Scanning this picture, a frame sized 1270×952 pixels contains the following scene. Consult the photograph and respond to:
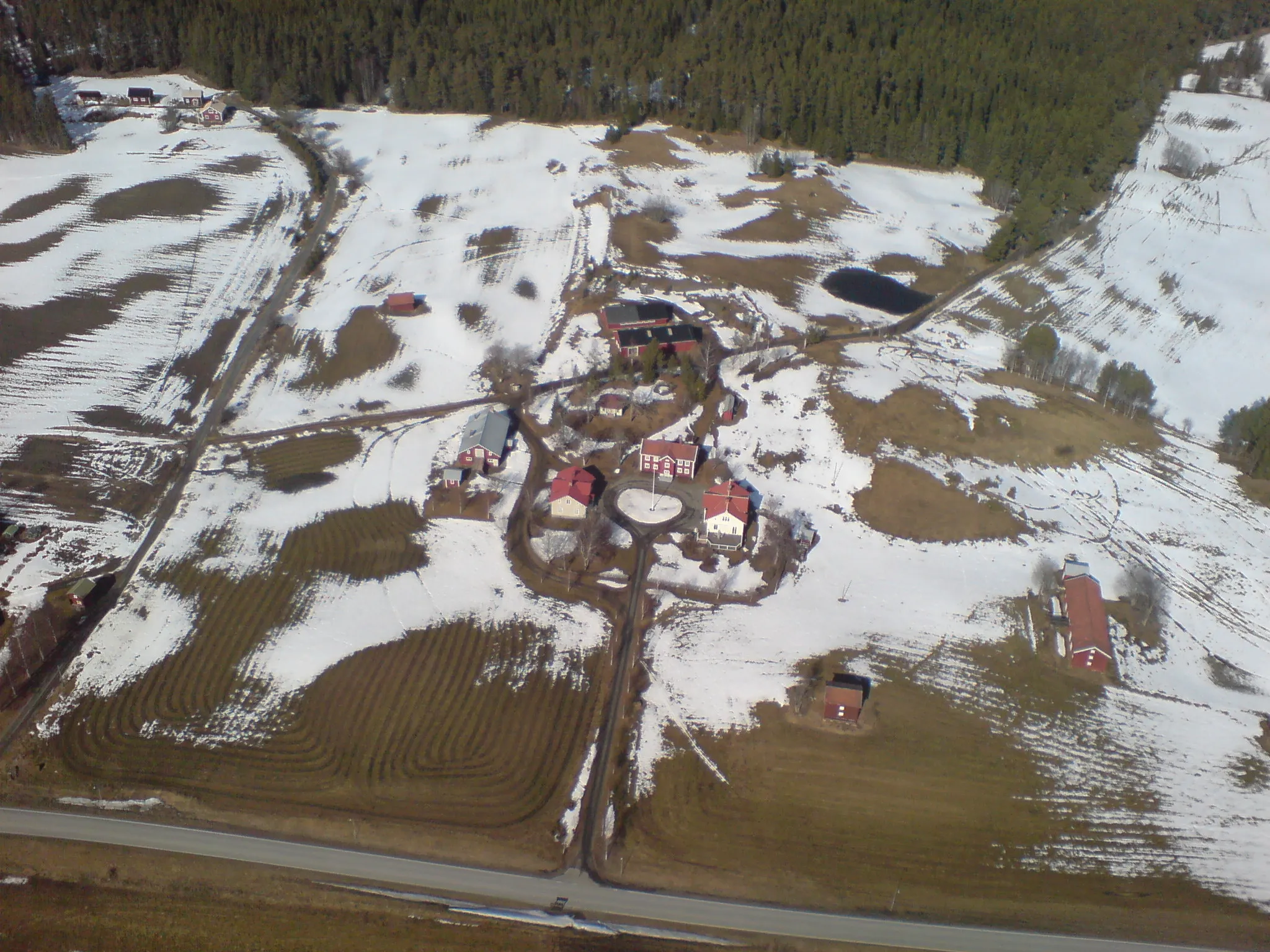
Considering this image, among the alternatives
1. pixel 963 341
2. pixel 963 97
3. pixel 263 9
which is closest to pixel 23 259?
pixel 263 9

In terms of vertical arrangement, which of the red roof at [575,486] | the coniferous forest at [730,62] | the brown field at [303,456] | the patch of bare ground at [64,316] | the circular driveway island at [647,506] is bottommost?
the circular driveway island at [647,506]

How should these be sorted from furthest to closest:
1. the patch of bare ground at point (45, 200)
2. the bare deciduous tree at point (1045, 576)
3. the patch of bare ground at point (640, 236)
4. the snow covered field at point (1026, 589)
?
the patch of bare ground at point (45, 200) < the patch of bare ground at point (640, 236) < the bare deciduous tree at point (1045, 576) < the snow covered field at point (1026, 589)

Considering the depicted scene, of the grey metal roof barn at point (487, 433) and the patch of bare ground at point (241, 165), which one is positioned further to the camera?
the patch of bare ground at point (241, 165)

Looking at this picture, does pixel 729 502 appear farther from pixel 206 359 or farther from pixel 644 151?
pixel 644 151

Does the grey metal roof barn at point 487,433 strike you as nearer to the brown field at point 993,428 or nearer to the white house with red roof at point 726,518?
the white house with red roof at point 726,518

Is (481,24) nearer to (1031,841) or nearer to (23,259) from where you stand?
(23,259)

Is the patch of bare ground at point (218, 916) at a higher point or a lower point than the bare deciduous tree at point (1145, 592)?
lower

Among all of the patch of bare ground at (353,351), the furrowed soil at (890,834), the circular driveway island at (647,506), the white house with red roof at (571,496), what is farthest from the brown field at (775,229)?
the furrowed soil at (890,834)
